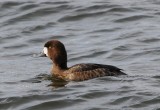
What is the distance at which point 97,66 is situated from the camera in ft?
44.3

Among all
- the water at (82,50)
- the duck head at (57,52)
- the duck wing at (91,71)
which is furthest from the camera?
the duck head at (57,52)

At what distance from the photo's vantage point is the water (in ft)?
39.3

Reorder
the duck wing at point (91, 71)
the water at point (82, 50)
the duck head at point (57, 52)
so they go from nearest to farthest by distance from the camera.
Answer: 1. the water at point (82, 50)
2. the duck wing at point (91, 71)
3. the duck head at point (57, 52)

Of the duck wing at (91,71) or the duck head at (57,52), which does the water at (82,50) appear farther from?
the duck head at (57,52)

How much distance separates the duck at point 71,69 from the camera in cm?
1341

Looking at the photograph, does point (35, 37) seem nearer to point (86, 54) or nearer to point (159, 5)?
point (86, 54)

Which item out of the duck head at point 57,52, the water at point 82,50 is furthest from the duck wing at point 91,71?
the duck head at point 57,52

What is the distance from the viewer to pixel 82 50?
1606cm

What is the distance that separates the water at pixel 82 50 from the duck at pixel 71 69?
0.15 meters

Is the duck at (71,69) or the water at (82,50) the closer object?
the water at (82,50)

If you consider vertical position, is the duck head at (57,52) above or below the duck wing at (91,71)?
above

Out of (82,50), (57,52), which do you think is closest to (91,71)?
(57,52)

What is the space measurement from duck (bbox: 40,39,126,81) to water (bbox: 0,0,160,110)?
15cm

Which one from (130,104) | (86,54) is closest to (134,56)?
(86,54)
